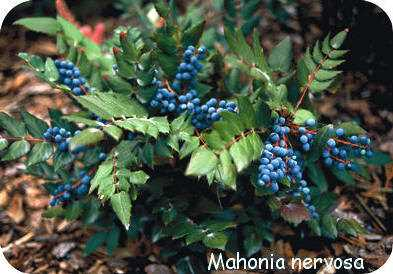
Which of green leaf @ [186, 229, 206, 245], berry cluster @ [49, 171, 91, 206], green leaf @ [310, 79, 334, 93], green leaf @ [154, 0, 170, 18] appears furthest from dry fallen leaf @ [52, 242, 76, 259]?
green leaf @ [310, 79, 334, 93]

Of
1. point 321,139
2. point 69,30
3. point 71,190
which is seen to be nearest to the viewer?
point 321,139

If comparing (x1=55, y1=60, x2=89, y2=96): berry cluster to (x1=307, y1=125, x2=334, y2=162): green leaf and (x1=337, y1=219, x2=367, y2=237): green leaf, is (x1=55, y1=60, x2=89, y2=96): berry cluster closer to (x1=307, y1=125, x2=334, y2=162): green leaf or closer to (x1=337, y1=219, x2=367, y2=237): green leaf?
(x1=307, y1=125, x2=334, y2=162): green leaf

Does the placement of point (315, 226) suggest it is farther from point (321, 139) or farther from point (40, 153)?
point (40, 153)

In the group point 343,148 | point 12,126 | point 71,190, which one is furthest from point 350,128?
point 12,126

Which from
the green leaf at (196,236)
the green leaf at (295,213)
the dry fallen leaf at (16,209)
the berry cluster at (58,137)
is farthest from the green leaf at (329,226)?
the dry fallen leaf at (16,209)

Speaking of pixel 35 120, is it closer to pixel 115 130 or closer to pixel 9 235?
pixel 115 130

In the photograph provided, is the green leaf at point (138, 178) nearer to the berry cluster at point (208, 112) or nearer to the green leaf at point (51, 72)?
the berry cluster at point (208, 112)
